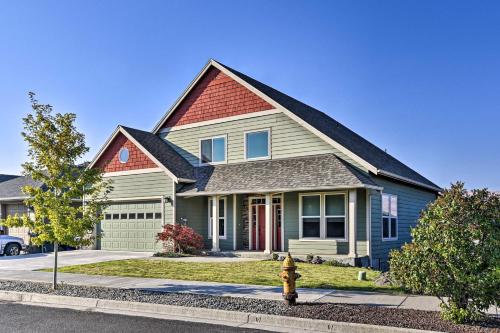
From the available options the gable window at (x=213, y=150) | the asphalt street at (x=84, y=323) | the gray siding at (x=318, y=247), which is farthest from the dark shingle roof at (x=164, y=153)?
the asphalt street at (x=84, y=323)

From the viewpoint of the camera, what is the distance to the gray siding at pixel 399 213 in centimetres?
1747

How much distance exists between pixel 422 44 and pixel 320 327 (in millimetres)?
13838

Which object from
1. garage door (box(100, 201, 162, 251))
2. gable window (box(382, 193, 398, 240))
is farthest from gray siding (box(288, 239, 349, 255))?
garage door (box(100, 201, 162, 251))

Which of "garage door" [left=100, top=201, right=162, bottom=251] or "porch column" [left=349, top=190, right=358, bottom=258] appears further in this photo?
"garage door" [left=100, top=201, right=162, bottom=251]

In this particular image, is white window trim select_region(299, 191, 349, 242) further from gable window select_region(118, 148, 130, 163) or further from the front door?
gable window select_region(118, 148, 130, 163)

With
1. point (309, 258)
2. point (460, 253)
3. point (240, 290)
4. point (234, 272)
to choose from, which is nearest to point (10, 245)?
point (234, 272)

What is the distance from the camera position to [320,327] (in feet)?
24.0

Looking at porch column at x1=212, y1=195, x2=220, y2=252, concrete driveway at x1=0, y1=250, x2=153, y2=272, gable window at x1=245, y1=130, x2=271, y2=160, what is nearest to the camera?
concrete driveway at x1=0, y1=250, x2=153, y2=272

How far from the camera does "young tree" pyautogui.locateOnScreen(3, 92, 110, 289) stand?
441 inches

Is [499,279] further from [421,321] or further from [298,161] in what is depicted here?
[298,161]

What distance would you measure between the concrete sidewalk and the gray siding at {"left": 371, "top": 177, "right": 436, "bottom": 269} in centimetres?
647

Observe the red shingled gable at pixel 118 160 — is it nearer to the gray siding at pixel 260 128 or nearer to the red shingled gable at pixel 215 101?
the gray siding at pixel 260 128

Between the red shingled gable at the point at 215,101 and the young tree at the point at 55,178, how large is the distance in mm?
10233

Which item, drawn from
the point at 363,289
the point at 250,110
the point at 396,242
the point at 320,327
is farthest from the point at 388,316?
the point at 250,110
